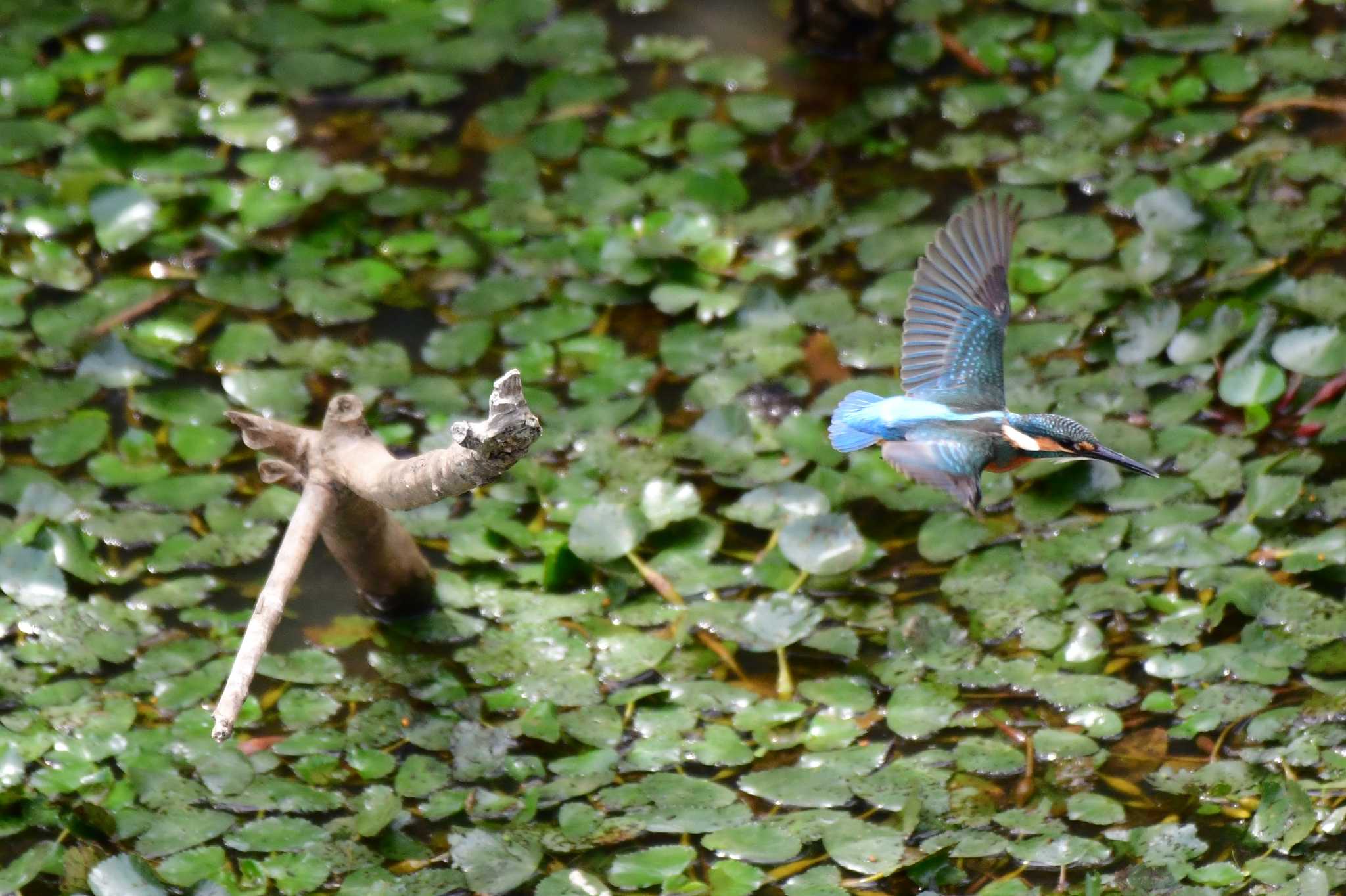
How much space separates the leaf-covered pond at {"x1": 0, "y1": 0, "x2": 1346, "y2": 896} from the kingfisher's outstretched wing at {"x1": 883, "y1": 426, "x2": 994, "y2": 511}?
529 millimetres

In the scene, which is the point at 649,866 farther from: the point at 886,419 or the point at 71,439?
the point at 71,439

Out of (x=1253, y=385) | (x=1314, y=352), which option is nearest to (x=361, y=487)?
(x=1253, y=385)

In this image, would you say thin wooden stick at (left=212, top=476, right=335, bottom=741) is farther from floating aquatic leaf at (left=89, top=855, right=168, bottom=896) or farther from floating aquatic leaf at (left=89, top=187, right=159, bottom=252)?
floating aquatic leaf at (left=89, top=187, right=159, bottom=252)

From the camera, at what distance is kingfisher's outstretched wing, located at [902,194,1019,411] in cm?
299

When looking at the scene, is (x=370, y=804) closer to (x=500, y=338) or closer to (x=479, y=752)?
(x=479, y=752)

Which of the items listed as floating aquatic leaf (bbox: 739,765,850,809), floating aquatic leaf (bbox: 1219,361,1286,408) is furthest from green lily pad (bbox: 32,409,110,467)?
floating aquatic leaf (bbox: 1219,361,1286,408)

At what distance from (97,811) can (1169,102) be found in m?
2.98

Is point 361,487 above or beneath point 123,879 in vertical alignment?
above

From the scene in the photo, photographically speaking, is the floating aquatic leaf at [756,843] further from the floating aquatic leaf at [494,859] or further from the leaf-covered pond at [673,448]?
the floating aquatic leaf at [494,859]

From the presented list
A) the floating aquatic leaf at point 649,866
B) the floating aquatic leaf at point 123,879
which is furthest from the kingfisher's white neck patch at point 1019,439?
the floating aquatic leaf at point 123,879

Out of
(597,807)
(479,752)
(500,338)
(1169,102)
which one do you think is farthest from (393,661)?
(1169,102)

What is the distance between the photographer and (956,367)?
3014mm

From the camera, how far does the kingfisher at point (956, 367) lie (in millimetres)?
2791

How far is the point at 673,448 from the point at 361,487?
87 cm
